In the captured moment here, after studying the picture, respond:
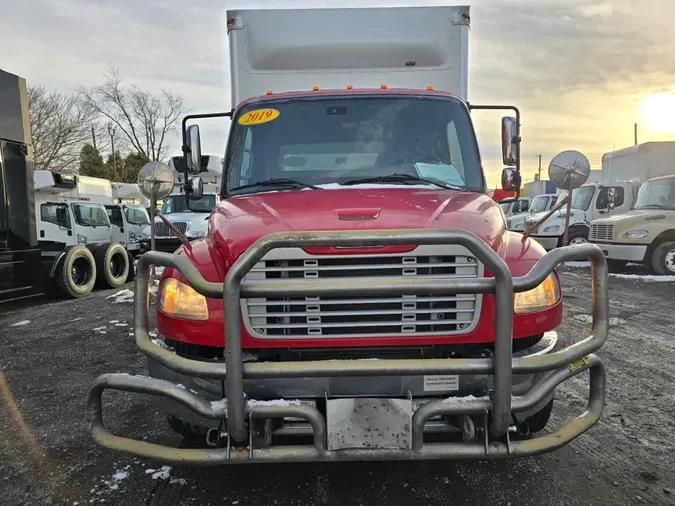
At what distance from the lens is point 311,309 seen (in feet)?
7.73

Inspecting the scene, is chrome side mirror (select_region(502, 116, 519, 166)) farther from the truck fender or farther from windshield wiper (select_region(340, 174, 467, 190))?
the truck fender

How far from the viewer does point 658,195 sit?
11.9 m

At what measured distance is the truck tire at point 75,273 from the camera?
9148 mm

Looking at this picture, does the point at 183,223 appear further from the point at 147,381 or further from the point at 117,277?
the point at 147,381

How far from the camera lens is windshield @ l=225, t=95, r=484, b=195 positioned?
3.53 metres

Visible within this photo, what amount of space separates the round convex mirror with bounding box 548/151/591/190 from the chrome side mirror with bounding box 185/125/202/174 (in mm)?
2870

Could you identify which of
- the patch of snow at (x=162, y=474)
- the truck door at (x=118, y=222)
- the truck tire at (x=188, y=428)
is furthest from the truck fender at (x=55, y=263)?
the truck tire at (x=188, y=428)

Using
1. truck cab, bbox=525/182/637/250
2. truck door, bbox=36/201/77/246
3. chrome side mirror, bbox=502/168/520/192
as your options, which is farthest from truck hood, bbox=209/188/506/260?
truck door, bbox=36/201/77/246

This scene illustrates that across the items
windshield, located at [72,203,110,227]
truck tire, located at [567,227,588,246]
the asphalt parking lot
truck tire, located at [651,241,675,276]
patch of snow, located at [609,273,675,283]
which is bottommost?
patch of snow, located at [609,273,675,283]

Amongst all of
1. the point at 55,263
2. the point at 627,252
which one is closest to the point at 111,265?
the point at 55,263

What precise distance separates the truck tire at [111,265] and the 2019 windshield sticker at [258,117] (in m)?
8.02

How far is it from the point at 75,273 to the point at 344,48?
301 inches

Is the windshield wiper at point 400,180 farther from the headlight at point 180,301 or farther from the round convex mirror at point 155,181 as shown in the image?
the headlight at point 180,301

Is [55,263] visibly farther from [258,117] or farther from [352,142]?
[352,142]
